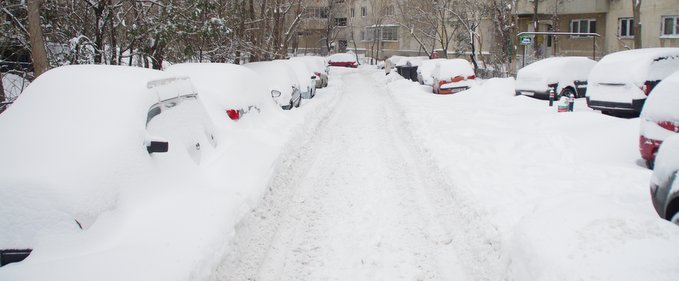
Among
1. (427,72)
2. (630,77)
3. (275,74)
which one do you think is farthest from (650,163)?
(427,72)

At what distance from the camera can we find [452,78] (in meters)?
21.3

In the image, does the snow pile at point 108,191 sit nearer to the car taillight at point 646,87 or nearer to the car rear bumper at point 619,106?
the car rear bumper at point 619,106

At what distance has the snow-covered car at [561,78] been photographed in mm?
16203

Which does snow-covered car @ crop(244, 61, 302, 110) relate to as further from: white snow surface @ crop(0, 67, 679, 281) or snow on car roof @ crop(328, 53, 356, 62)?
snow on car roof @ crop(328, 53, 356, 62)

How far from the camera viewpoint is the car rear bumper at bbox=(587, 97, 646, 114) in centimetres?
1126

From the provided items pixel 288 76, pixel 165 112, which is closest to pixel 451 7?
pixel 288 76

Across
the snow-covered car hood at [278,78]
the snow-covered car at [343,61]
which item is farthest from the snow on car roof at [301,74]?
the snow-covered car at [343,61]

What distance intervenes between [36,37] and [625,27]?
34501 millimetres

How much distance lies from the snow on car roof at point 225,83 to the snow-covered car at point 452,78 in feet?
39.5

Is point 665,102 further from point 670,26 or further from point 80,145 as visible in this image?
point 670,26

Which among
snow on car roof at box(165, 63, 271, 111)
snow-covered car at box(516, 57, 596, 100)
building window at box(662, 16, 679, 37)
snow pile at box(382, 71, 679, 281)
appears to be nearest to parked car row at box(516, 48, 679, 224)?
snow-covered car at box(516, 57, 596, 100)

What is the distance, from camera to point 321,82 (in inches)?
1029

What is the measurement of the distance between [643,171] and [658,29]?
25.9 m

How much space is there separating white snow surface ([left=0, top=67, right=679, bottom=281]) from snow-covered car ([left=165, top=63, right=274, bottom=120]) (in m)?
0.33
